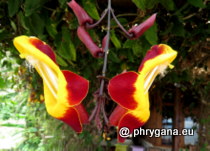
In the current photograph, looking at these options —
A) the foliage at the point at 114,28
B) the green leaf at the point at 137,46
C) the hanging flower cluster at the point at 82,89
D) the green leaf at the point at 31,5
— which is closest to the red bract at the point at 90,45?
the hanging flower cluster at the point at 82,89

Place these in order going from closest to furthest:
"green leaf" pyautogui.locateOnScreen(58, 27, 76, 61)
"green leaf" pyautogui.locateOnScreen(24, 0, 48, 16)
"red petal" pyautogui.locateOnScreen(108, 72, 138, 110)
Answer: "red petal" pyautogui.locateOnScreen(108, 72, 138, 110)
"green leaf" pyautogui.locateOnScreen(24, 0, 48, 16)
"green leaf" pyautogui.locateOnScreen(58, 27, 76, 61)

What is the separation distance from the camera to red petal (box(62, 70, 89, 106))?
307 millimetres

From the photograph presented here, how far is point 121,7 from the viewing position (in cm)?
80

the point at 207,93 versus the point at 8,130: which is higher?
the point at 207,93

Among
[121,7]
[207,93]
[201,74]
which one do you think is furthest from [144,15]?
[207,93]

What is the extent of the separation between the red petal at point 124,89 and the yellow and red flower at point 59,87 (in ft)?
0.11

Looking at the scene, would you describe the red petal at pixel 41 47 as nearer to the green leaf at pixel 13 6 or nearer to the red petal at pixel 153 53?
the red petal at pixel 153 53

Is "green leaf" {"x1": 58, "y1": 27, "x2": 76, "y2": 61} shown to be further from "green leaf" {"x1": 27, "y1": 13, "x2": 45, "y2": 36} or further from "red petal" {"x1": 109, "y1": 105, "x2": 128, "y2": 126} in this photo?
"red petal" {"x1": 109, "y1": 105, "x2": 128, "y2": 126}

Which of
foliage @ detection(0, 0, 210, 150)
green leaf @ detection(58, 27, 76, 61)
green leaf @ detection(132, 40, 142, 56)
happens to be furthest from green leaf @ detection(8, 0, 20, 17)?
green leaf @ detection(132, 40, 142, 56)

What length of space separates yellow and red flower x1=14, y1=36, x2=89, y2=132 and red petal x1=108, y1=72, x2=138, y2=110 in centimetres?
3

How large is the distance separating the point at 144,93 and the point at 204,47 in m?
0.99

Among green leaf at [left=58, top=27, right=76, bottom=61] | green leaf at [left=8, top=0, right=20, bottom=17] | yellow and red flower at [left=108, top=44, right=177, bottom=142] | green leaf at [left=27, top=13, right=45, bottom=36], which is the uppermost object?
green leaf at [left=8, top=0, right=20, bottom=17]

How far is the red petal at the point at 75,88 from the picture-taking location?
307 mm

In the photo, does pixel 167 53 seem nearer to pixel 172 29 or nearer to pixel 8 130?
pixel 172 29
